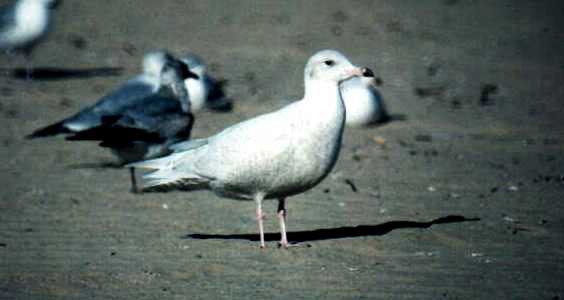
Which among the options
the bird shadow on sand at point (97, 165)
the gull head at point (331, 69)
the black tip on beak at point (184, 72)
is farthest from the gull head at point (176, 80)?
the gull head at point (331, 69)

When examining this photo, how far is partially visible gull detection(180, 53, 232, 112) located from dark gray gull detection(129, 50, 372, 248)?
5225 mm

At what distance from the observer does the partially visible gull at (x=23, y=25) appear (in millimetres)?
14672

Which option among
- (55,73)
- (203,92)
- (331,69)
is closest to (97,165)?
(203,92)

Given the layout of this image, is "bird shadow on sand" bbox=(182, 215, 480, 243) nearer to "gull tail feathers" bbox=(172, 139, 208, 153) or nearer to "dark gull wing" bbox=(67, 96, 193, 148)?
"gull tail feathers" bbox=(172, 139, 208, 153)

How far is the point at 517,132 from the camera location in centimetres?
1188

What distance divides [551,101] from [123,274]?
8520mm

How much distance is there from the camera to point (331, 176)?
31.8 feet

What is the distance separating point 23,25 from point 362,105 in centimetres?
532

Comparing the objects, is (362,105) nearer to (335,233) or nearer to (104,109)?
(104,109)

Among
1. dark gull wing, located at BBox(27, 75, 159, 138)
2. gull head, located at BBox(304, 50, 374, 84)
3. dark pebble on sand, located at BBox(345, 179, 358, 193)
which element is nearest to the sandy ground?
dark pebble on sand, located at BBox(345, 179, 358, 193)

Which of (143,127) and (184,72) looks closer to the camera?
(143,127)

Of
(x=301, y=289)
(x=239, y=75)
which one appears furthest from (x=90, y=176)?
(x=239, y=75)

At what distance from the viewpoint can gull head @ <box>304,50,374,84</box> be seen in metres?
7.01

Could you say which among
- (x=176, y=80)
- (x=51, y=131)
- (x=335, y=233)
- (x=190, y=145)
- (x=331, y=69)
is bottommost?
(x=335, y=233)
